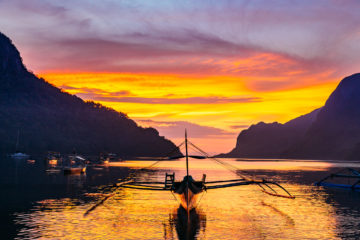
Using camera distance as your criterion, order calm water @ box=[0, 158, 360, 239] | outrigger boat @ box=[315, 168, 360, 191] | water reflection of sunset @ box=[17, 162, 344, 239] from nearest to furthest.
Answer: water reflection of sunset @ box=[17, 162, 344, 239], calm water @ box=[0, 158, 360, 239], outrigger boat @ box=[315, 168, 360, 191]

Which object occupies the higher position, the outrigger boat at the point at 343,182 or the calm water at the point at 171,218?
the outrigger boat at the point at 343,182

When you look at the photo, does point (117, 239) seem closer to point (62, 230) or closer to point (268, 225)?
point (62, 230)

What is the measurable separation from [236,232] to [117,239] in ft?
31.5

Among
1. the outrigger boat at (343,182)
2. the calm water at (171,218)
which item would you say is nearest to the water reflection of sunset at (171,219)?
the calm water at (171,218)

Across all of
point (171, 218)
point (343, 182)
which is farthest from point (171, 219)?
point (343, 182)

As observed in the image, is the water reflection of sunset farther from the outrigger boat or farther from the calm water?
the outrigger boat

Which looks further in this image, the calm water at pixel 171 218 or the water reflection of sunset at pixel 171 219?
the calm water at pixel 171 218

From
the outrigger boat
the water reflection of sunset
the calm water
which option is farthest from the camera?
the outrigger boat

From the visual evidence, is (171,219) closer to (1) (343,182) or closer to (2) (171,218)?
(2) (171,218)

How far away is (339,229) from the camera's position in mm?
35812

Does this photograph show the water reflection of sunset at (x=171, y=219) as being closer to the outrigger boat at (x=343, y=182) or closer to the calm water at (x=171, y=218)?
the calm water at (x=171, y=218)

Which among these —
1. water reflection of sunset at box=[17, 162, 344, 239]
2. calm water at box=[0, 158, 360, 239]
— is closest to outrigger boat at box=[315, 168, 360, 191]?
calm water at box=[0, 158, 360, 239]

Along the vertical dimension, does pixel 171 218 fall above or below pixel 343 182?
below

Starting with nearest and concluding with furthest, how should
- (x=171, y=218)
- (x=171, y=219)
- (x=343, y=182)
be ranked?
(x=171, y=219) < (x=171, y=218) < (x=343, y=182)
